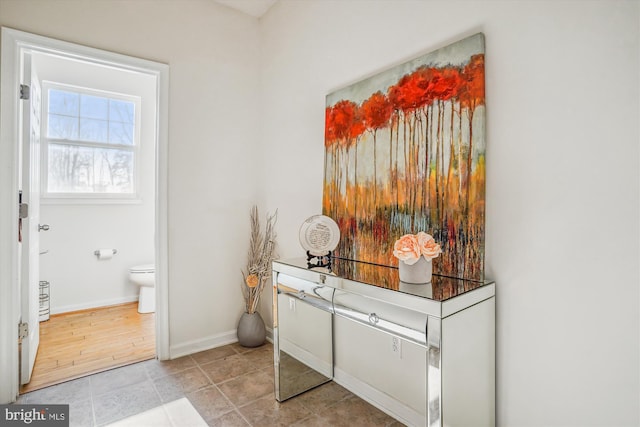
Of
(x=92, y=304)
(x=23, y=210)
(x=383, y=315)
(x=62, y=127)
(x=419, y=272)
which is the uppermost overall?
(x=62, y=127)

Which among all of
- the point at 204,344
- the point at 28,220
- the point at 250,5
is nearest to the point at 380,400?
the point at 204,344

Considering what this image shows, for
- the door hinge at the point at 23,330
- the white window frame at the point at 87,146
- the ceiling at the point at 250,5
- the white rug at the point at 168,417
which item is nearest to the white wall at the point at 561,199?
the white rug at the point at 168,417

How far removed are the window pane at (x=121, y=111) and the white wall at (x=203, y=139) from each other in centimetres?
175

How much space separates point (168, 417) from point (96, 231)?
2690 millimetres

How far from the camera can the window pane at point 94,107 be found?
12.6 feet

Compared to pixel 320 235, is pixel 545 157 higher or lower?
higher

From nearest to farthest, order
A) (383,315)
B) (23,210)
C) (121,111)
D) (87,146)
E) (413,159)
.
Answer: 1. (383,315)
2. (413,159)
3. (23,210)
4. (87,146)
5. (121,111)

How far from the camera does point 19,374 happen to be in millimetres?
2221

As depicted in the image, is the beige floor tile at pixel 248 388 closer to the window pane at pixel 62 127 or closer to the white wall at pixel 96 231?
the white wall at pixel 96 231

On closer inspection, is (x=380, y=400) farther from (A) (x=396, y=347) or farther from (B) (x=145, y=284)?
(B) (x=145, y=284)

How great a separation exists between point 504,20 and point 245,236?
2.41 m

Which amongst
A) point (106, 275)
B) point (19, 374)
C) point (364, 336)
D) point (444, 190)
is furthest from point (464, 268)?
point (106, 275)

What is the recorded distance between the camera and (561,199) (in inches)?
52.5

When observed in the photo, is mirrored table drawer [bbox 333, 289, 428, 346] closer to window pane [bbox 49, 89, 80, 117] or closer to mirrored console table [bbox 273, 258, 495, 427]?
mirrored console table [bbox 273, 258, 495, 427]
